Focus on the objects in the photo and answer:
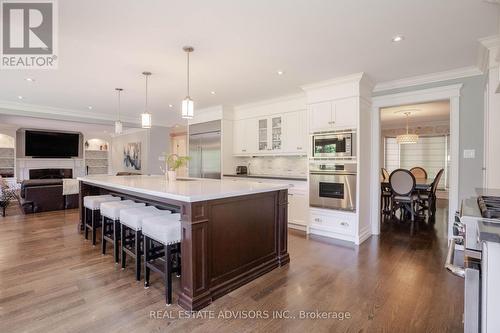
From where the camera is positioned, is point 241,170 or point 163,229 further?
point 241,170

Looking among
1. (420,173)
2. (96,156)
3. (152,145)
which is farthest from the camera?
(96,156)

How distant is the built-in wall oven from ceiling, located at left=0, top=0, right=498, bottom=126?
1.33 m

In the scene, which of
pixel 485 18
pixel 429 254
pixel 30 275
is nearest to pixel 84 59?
pixel 30 275

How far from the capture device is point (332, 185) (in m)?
3.95

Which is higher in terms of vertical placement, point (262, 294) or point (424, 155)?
point (424, 155)

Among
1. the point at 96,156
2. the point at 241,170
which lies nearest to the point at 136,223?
the point at 241,170

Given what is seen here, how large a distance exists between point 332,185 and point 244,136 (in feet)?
7.83

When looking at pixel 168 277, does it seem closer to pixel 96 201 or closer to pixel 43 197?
pixel 96 201

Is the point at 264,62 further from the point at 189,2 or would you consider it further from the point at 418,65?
the point at 418,65

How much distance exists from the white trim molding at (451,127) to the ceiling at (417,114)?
1.14 m

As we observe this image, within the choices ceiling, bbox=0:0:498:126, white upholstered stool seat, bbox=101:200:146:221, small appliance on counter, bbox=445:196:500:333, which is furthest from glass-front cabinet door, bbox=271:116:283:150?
small appliance on counter, bbox=445:196:500:333

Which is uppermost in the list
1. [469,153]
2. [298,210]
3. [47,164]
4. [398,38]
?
[398,38]

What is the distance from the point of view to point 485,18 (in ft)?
7.20

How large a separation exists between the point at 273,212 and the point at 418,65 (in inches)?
102
